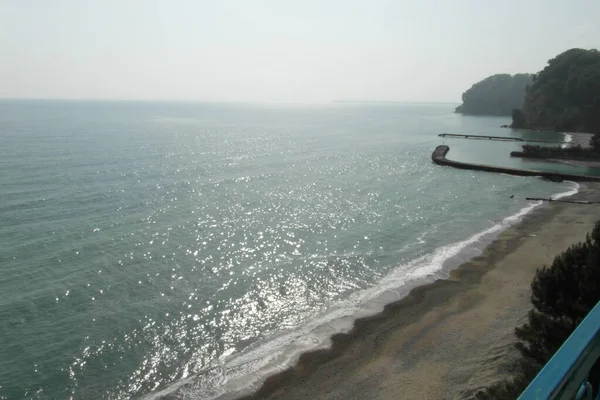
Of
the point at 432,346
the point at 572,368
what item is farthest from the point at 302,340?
the point at 572,368

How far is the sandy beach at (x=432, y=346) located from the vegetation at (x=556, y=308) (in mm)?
1955

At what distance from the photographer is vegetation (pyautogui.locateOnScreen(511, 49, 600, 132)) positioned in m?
133

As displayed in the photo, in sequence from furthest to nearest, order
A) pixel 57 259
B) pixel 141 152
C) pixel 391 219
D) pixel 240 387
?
pixel 141 152 < pixel 391 219 < pixel 57 259 < pixel 240 387

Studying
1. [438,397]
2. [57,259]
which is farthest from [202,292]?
[438,397]

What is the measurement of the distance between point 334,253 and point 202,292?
11803mm

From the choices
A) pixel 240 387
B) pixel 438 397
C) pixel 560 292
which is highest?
pixel 560 292

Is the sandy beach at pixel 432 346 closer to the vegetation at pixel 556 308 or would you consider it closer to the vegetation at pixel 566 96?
the vegetation at pixel 556 308

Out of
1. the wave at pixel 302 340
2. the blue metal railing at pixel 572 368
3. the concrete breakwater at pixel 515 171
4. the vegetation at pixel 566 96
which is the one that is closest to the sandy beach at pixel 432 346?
the wave at pixel 302 340

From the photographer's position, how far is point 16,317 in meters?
24.6

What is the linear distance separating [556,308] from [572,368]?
56.3 ft

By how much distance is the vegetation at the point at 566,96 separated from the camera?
5231 inches

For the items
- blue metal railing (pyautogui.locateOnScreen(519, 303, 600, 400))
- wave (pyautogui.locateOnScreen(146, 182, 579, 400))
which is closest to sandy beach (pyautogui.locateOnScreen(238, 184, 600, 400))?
wave (pyautogui.locateOnScreen(146, 182, 579, 400))

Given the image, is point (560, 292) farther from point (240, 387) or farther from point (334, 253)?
point (334, 253)

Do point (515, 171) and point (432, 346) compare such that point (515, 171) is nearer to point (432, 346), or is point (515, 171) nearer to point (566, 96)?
point (432, 346)
